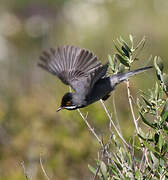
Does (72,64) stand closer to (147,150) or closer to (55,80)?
(147,150)

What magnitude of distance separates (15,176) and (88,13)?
9358 millimetres

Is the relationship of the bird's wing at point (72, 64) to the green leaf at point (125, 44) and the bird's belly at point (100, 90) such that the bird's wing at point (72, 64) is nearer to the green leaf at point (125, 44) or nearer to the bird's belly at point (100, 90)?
the bird's belly at point (100, 90)

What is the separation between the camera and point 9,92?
9320mm

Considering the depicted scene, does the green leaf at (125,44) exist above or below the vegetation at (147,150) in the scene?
above

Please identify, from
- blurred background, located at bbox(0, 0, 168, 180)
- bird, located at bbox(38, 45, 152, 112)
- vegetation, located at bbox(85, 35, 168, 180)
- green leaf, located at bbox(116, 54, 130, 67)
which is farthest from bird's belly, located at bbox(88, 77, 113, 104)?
vegetation, located at bbox(85, 35, 168, 180)

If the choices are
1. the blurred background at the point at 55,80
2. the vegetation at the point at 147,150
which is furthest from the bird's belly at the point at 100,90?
the vegetation at the point at 147,150

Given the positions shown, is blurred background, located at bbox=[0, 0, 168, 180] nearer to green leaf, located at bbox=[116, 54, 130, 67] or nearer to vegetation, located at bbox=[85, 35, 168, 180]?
green leaf, located at bbox=[116, 54, 130, 67]

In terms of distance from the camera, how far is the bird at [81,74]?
3.63 m

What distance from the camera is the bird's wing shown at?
12.7 ft

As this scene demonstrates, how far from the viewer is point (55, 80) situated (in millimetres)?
10922

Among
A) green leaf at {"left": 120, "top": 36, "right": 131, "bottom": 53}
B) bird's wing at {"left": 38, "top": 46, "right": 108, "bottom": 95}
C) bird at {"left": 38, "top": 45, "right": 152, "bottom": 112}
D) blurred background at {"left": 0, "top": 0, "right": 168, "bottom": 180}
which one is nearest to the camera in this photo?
green leaf at {"left": 120, "top": 36, "right": 131, "bottom": 53}

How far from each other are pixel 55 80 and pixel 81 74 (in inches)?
271

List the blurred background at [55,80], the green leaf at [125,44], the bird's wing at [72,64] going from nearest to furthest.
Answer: the green leaf at [125,44] → the bird's wing at [72,64] → the blurred background at [55,80]

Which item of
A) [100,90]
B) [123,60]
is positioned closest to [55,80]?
[100,90]
